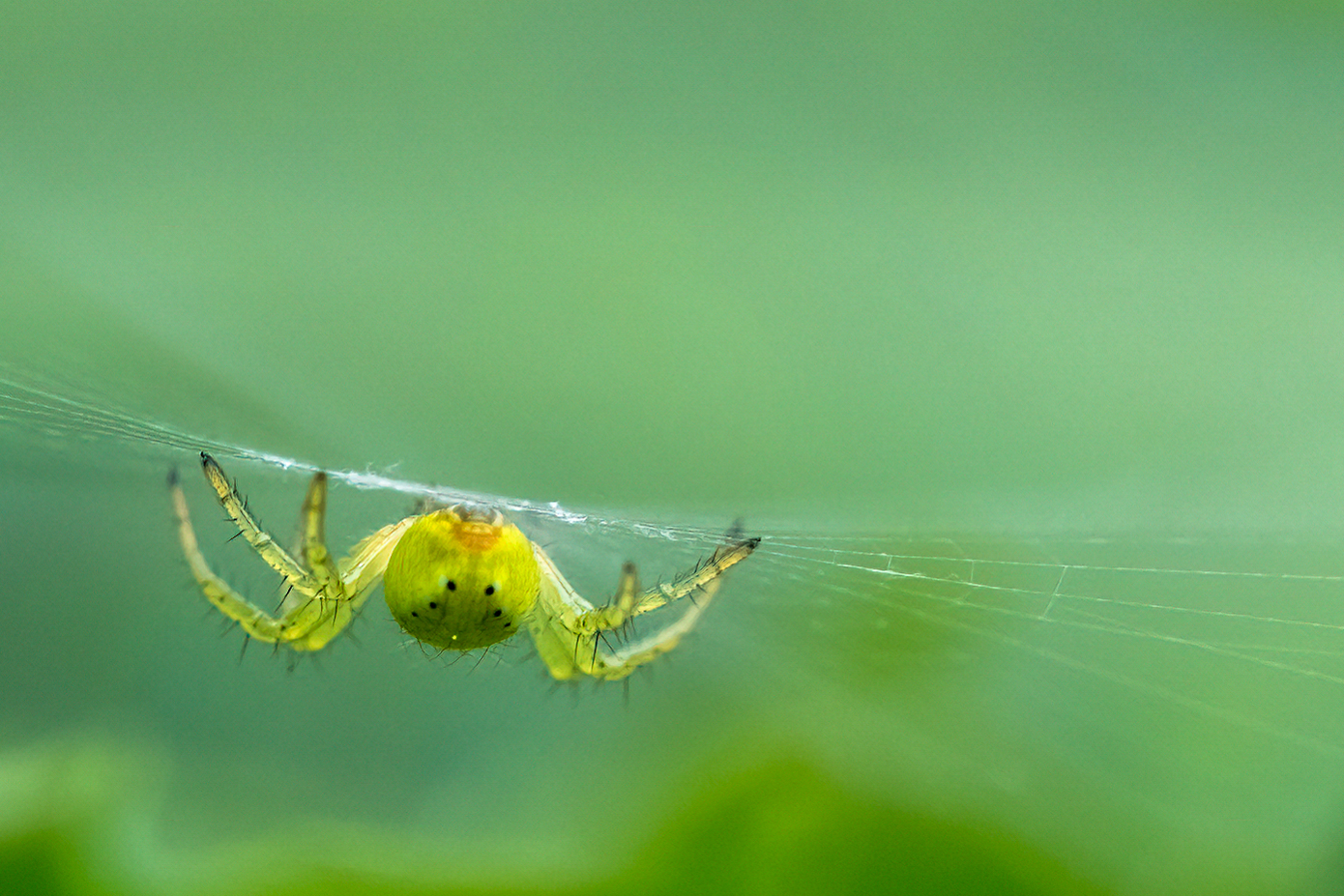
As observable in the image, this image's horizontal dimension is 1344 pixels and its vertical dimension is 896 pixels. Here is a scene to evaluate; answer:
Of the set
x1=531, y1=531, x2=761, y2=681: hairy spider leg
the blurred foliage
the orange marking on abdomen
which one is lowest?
the blurred foliage

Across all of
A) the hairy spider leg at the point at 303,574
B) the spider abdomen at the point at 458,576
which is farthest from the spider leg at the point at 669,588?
the hairy spider leg at the point at 303,574

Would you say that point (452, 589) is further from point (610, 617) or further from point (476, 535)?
point (610, 617)

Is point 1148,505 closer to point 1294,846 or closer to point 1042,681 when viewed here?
point 1042,681

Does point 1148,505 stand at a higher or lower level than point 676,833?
higher

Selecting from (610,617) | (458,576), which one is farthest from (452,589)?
(610,617)

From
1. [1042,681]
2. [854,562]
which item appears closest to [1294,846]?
[1042,681]

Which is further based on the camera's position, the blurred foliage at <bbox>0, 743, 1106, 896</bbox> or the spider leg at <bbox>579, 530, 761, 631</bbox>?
the spider leg at <bbox>579, 530, 761, 631</bbox>

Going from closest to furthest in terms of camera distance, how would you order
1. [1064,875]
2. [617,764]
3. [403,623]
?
[1064,875]
[403,623]
[617,764]

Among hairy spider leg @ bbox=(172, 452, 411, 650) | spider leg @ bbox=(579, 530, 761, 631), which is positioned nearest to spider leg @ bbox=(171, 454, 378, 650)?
hairy spider leg @ bbox=(172, 452, 411, 650)

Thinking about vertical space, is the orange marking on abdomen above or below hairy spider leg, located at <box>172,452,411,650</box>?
above

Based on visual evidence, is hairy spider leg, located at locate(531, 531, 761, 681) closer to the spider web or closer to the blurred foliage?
the spider web
